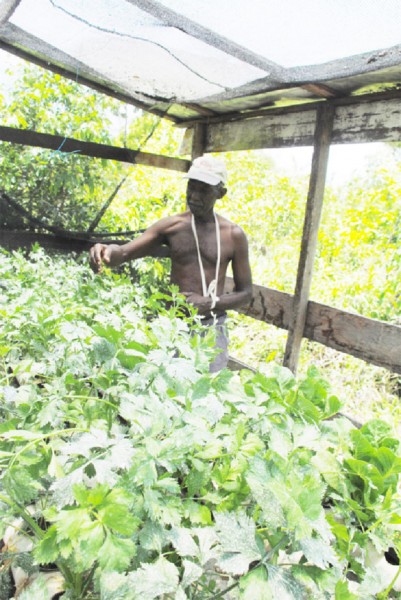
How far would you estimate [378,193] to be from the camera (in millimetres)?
6086

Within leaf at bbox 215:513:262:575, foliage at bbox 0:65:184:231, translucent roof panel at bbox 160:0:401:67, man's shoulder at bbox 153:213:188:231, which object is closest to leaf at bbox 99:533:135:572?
leaf at bbox 215:513:262:575

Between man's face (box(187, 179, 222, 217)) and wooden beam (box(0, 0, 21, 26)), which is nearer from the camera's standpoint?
wooden beam (box(0, 0, 21, 26))

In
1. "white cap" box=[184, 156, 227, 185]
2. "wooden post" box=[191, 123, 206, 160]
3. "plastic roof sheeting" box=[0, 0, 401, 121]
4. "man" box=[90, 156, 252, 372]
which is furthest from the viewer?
"wooden post" box=[191, 123, 206, 160]

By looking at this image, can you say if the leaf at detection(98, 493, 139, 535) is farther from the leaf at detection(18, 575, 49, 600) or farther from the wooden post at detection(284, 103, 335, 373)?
the wooden post at detection(284, 103, 335, 373)

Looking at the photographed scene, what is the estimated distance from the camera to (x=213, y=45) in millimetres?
2568

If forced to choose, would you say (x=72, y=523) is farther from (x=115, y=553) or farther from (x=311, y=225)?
(x=311, y=225)

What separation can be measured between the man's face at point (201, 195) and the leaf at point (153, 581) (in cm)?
287

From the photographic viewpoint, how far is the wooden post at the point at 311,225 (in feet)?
11.2

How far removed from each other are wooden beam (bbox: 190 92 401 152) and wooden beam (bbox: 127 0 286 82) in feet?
2.24

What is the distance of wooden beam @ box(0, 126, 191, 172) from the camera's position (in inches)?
139

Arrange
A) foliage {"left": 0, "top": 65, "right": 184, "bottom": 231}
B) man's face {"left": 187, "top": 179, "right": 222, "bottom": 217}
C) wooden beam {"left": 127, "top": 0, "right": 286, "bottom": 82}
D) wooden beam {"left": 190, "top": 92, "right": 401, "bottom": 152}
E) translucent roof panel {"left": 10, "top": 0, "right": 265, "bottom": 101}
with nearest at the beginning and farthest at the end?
wooden beam {"left": 127, "top": 0, "right": 286, "bottom": 82} < translucent roof panel {"left": 10, "top": 0, "right": 265, "bottom": 101} < wooden beam {"left": 190, "top": 92, "right": 401, "bottom": 152} < man's face {"left": 187, "top": 179, "right": 222, "bottom": 217} < foliage {"left": 0, "top": 65, "right": 184, "bottom": 231}

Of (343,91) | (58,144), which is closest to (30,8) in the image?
(58,144)

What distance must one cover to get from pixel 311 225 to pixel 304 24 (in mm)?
1654

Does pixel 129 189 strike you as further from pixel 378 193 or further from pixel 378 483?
pixel 378 483
